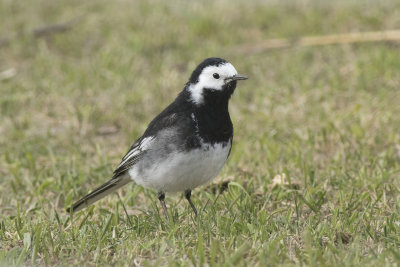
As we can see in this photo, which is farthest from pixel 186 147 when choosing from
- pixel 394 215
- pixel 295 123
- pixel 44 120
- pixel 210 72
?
pixel 44 120

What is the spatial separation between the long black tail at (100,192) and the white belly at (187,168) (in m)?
0.42

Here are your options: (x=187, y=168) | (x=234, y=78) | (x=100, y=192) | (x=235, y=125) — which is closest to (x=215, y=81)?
(x=234, y=78)

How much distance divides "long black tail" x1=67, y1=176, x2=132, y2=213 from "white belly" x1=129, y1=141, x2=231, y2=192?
1.37 ft

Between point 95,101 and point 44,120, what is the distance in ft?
2.23

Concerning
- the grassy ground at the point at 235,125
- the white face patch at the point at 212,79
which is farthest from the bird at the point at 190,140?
the grassy ground at the point at 235,125

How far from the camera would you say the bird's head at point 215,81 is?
5115mm

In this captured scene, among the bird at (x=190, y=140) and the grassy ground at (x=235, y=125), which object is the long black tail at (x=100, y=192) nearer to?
the bird at (x=190, y=140)

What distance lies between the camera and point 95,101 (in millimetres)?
8172

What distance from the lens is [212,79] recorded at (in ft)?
16.9

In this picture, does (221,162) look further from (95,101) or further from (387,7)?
(387,7)

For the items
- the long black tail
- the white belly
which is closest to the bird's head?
the white belly

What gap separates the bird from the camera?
4.88m

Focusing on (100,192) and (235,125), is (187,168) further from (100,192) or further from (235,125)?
(235,125)

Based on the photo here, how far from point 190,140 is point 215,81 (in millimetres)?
565
